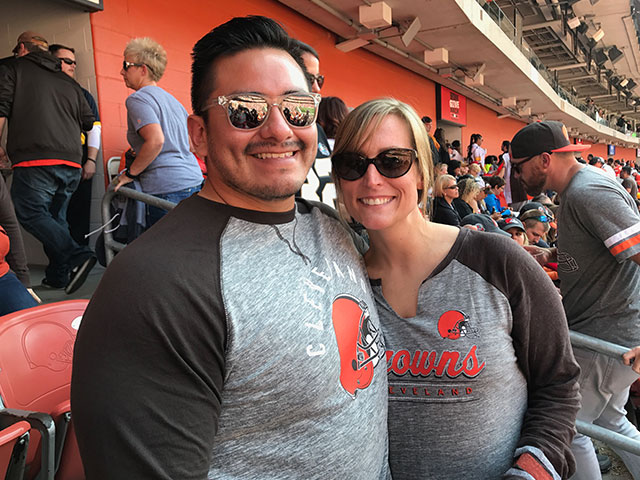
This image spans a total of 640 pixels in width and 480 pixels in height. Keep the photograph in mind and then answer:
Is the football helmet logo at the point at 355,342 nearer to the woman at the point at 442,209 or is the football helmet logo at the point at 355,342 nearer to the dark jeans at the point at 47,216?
the dark jeans at the point at 47,216

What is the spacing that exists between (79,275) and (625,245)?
366cm

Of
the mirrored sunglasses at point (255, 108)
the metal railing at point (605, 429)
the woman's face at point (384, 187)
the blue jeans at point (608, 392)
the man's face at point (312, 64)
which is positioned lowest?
the blue jeans at point (608, 392)

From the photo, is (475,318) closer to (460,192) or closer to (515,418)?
(515,418)

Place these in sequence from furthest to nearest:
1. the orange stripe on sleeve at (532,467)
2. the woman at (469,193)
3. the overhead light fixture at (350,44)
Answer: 1. the overhead light fixture at (350,44)
2. the woman at (469,193)
3. the orange stripe on sleeve at (532,467)

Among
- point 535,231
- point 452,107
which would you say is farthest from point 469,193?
point 452,107

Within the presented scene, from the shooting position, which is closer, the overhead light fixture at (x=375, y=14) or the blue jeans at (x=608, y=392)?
the blue jeans at (x=608, y=392)

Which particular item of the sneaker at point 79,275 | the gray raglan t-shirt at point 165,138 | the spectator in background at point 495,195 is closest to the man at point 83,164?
the sneaker at point 79,275

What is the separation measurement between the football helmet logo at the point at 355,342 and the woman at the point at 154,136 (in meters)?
2.14

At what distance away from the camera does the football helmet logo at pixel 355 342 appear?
3.45 feet

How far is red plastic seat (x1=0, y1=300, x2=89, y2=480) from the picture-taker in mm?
1359

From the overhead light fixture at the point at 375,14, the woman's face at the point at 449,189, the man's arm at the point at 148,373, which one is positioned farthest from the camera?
the overhead light fixture at the point at 375,14

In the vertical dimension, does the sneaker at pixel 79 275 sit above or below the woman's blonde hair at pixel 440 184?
below

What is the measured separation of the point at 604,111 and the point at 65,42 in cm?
4893

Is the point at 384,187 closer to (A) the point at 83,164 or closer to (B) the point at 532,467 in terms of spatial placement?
(B) the point at 532,467
